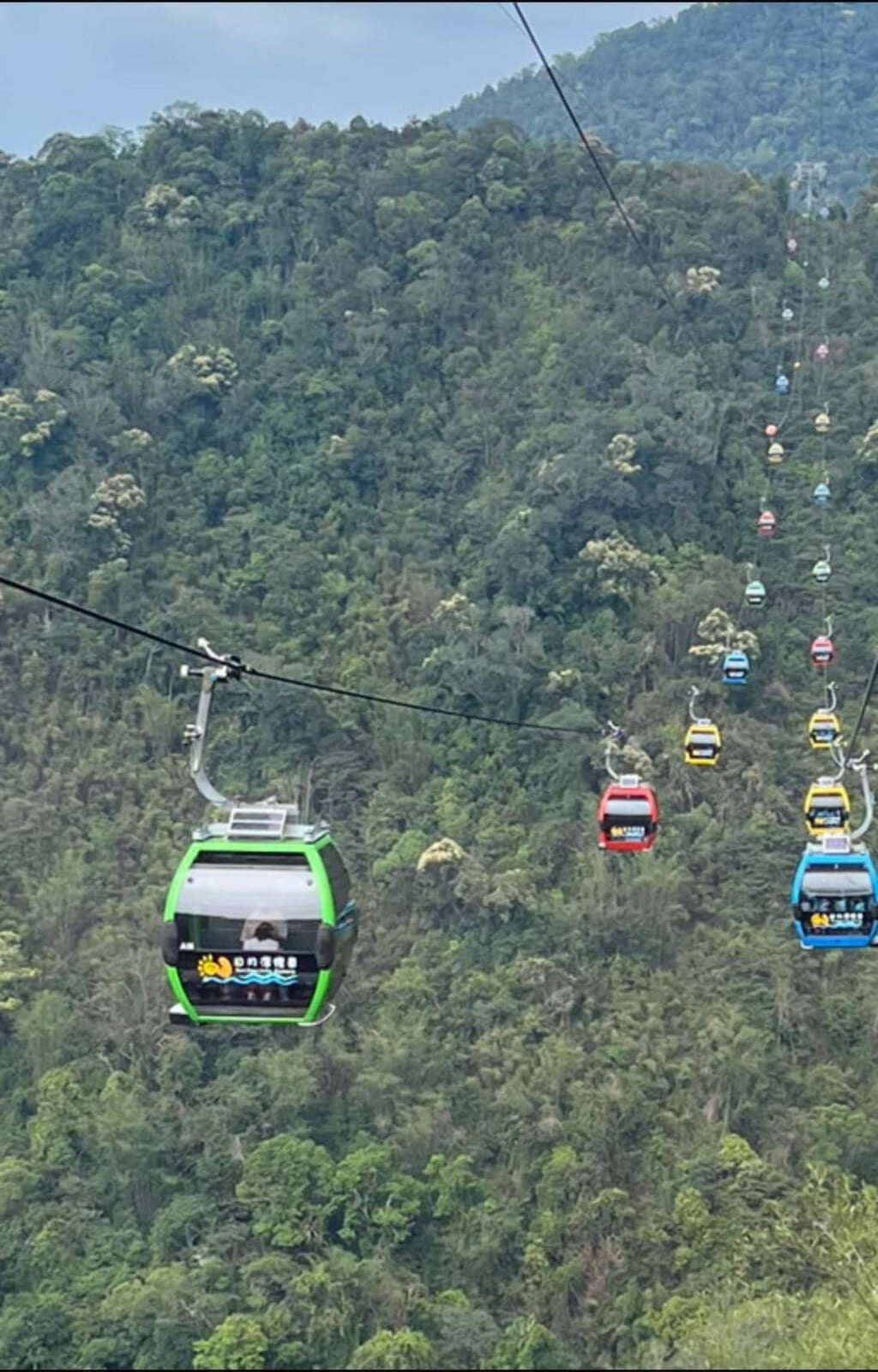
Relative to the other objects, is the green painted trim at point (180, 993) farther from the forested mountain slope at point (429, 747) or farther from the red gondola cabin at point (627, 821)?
the red gondola cabin at point (627, 821)

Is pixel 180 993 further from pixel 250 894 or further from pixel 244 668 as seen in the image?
pixel 244 668

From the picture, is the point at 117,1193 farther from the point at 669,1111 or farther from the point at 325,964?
the point at 325,964

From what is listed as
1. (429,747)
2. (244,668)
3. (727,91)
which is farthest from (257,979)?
(727,91)

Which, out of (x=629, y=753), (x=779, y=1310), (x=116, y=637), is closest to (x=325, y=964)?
(x=779, y=1310)

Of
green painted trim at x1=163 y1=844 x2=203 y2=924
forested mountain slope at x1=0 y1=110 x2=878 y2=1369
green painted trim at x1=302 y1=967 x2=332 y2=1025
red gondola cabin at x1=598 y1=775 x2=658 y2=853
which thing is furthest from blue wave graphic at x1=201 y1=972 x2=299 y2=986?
red gondola cabin at x1=598 y1=775 x2=658 y2=853

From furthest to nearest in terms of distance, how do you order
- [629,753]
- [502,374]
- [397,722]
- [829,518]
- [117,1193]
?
[502,374]
[829,518]
[397,722]
[629,753]
[117,1193]

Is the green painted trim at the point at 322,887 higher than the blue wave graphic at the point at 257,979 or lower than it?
higher

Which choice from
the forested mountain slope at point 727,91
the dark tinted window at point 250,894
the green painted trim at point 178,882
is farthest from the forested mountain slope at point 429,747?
the forested mountain slope at point 727,91
